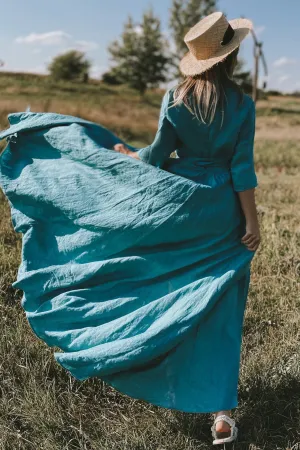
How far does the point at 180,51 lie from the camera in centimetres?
3772

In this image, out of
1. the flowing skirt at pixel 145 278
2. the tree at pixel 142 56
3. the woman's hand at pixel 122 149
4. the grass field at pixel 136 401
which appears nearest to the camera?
the flowing skirt at pixel 145 278

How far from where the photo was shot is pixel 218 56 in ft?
7.61

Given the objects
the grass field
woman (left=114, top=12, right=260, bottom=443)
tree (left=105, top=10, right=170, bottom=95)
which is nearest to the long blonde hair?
woman (left=114, top=12, right=260, bottom=443)

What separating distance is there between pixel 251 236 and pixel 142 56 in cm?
3610

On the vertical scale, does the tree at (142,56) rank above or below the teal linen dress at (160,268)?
above

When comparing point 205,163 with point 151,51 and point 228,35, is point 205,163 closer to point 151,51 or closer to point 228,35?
point 228,35

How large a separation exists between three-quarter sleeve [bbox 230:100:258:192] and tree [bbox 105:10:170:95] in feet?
109

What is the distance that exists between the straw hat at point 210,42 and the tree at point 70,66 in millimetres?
38940

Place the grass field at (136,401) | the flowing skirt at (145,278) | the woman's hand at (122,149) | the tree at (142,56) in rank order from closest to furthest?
the flowing skirt at (145,278)
the grass field at (136,401)
the woman's hand at (122,149)
the tree at (142,56)

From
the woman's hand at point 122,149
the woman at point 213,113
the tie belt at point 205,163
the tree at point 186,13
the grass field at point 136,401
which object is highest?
the tree at point 186,13

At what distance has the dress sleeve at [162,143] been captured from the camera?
7.90ft

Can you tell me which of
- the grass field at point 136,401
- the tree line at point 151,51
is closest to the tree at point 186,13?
the tree line at point 151,51

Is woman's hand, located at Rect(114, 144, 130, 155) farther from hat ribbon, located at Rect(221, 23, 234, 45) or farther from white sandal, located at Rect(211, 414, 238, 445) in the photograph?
white sandal, located at Rect(211, 414, 238, 445)

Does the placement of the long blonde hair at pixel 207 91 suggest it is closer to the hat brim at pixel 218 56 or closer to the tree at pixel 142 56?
the hat brim at pixel 218 56
